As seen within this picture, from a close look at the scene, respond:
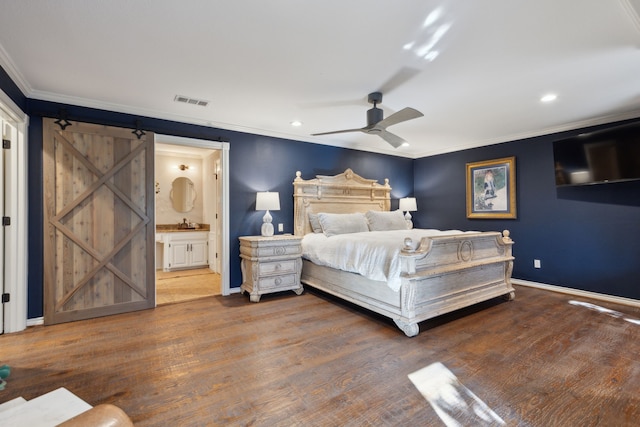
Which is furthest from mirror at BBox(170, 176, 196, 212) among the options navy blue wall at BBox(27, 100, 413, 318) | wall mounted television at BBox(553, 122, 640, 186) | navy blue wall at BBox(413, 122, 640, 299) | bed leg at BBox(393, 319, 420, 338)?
wall mounted television at BBox(553, 122, 640, 186)

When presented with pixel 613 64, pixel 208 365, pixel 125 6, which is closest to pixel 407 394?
pixel 208 365

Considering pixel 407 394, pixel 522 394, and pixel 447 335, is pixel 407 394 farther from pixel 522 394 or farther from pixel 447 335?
pixel 447 335

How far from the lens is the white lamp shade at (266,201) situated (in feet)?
14.0

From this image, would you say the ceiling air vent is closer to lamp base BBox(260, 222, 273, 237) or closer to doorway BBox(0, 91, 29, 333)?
doorway BBox(0, 91, 29, 333)

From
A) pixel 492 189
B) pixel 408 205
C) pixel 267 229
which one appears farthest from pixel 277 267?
pixel 492 189

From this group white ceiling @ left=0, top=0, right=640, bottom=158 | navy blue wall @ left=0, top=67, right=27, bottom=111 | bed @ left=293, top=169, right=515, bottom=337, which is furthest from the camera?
bed @ left=293, top=169, right=515, bottom=337

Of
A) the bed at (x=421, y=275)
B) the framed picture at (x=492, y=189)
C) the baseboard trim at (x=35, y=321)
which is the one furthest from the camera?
the framed picture at (x=492, y=189)

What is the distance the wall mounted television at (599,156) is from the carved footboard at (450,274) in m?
1.31

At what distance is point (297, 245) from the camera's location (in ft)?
13.9

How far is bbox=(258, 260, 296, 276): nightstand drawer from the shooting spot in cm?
400

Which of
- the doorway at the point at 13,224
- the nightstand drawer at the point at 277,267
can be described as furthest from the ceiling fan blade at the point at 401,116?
the doorway at the point at 13,224

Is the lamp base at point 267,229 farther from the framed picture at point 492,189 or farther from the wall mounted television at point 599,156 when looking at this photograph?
the wall mounted television at point 599,156

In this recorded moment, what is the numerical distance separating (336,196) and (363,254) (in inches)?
80.0

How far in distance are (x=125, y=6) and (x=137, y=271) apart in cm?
285
